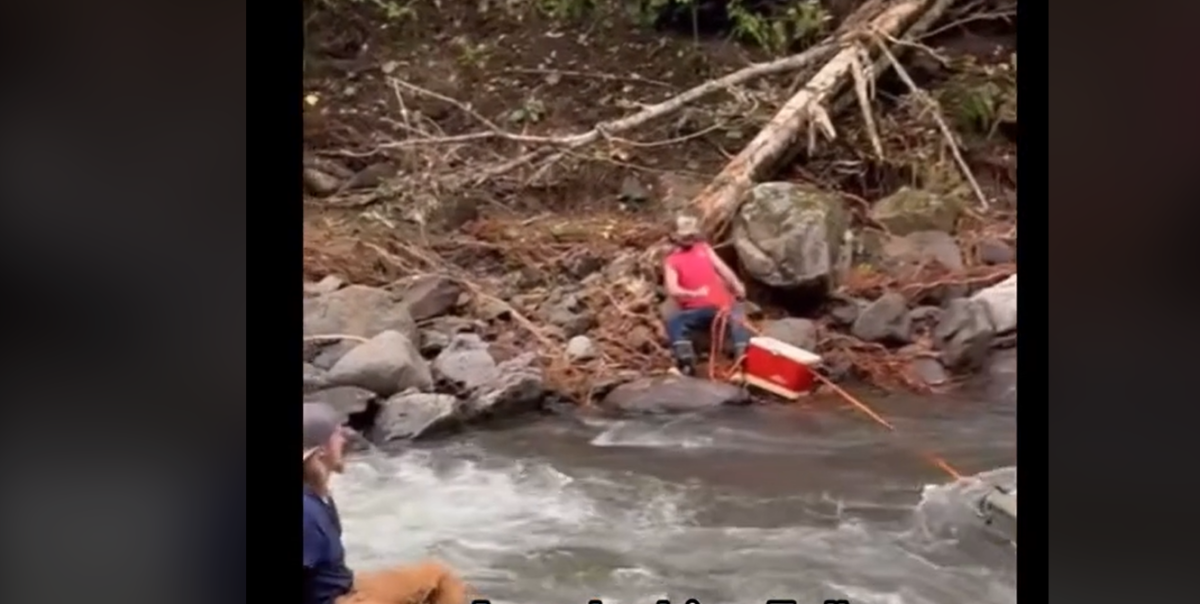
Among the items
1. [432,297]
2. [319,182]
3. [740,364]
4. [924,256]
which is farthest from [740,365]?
[319,182]

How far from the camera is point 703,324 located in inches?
76.5

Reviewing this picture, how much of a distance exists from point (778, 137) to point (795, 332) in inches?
11.7

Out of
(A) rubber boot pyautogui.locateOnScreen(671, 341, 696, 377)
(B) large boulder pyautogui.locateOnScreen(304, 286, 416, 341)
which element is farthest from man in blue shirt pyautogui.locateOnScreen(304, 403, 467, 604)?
(A) rubber boot pyautogui.locateOnScreen(671, 341, 696, 377)

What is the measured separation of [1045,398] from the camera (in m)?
1.93

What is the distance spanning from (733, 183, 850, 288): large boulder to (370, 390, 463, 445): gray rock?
502 millimetres

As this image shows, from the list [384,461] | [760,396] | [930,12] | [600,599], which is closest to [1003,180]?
[930,12]

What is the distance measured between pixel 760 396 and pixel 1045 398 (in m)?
0.43

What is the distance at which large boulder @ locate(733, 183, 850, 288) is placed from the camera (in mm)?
1938

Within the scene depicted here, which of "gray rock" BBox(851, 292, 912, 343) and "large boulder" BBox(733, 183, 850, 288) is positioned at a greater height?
"large boulder" BBox(733, 183, 850, 288)

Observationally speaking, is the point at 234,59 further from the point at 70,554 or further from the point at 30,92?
the point at 70,554

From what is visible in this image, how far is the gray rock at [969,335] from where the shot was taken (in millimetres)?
1927

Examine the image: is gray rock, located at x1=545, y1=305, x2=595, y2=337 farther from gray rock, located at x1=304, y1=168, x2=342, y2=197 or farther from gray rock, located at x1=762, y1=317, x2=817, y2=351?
gray rock, located at x1=304, y1=168, x2=342, y2=197

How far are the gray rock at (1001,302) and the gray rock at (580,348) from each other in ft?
1.90

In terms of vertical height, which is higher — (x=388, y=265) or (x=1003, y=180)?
(x=1003, y=180)
